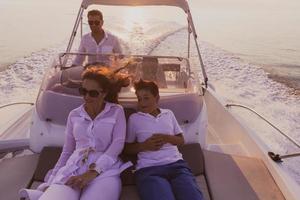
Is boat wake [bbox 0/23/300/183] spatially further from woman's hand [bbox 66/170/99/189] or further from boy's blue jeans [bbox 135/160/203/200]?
woman's hand [bbox 66/170/99/189]

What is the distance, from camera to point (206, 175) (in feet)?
9.68

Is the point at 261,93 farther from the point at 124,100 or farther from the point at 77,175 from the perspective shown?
the point at 77,175

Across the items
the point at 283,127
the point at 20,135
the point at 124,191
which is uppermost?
the point at 124,191

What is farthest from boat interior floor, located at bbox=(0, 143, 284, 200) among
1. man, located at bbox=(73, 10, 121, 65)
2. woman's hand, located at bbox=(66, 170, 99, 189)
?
man, located at bbox=(73, 10, 121, 65)

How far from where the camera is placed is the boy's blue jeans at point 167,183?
236cm

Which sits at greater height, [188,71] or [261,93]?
[188,71]

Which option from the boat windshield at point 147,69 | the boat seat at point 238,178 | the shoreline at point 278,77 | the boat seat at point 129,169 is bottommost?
the shoreline at point 278,77

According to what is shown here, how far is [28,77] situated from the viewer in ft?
30.0

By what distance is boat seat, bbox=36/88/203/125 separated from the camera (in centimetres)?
330

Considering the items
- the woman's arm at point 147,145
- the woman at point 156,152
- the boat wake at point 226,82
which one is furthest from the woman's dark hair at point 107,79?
the boat wake at point 226,82

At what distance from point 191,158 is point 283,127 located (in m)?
4.39

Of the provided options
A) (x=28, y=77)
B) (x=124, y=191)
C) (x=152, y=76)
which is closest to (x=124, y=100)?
(x=152, y=76)

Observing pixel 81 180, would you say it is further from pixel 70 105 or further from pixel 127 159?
pixel 70 105

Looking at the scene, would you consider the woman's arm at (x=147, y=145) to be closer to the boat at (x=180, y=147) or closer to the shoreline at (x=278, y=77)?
the boat at (x=180, y=147)
